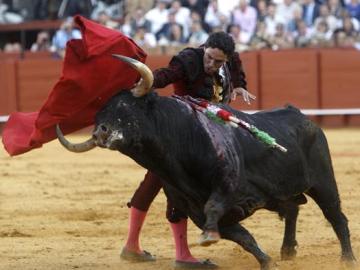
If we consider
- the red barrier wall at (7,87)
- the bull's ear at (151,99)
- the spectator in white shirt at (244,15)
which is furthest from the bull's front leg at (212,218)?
the red barrier wall at (7,87)

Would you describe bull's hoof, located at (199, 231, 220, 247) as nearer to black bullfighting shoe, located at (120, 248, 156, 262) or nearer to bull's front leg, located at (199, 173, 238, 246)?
bull's front leg, located at (199, 173, 238, 246)

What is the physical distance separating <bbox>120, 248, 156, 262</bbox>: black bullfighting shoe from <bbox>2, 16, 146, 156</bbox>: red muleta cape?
3.83ft

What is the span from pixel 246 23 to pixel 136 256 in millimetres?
8787

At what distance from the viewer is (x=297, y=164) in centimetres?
529

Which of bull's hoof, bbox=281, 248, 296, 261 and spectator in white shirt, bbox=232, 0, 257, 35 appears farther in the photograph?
spectator in white shirt, bbox=232, 0, 257, 35

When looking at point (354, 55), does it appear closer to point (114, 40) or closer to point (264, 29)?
point (264, 29)

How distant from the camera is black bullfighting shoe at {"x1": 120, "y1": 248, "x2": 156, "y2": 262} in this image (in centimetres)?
580

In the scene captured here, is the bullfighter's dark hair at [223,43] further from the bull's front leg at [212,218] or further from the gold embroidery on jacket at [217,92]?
the bull's front leg at [212,218]

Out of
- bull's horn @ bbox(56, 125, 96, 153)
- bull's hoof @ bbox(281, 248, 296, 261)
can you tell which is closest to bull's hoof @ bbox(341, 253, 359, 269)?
bull's hoof @ bbox(281, 248, 296, 261)

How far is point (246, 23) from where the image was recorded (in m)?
14.2

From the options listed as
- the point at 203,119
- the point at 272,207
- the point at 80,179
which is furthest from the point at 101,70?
the point at 80,179

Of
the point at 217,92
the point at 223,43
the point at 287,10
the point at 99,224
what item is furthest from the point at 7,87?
the point at 223,43

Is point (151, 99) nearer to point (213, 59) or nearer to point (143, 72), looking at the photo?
point (143, 72)

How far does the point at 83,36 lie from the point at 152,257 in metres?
1.63
